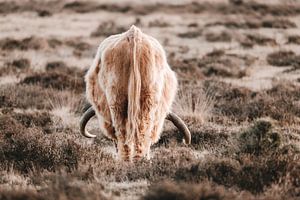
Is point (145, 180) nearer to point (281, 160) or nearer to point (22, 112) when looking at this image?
point (281, 160)

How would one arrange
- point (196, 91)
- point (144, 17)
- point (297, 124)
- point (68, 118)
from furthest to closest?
point (144, 17), point (196, 91), point (68, 118), point (297, 124)

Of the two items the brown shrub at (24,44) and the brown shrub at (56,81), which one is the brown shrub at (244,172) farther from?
the brown shrub at (24,44)

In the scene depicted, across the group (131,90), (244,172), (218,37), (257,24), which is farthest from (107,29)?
(244,172)

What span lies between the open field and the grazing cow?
309mm

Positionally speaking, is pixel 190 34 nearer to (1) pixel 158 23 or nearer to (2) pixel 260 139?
(1) pixel 158 23

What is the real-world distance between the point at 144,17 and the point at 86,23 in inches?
189

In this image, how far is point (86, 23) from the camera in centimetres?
2914

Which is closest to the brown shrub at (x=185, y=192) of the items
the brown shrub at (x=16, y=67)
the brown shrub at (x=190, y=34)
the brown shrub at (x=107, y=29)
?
the brown shrub at (x=16, y=67)

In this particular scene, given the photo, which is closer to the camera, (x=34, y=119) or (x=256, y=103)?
(x=34, y=119)

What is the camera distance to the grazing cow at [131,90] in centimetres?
550

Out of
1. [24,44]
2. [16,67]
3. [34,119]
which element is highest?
[34,119]

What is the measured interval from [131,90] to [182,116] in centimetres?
447

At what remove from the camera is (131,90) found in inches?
214

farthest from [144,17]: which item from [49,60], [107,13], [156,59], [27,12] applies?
[156,59]
